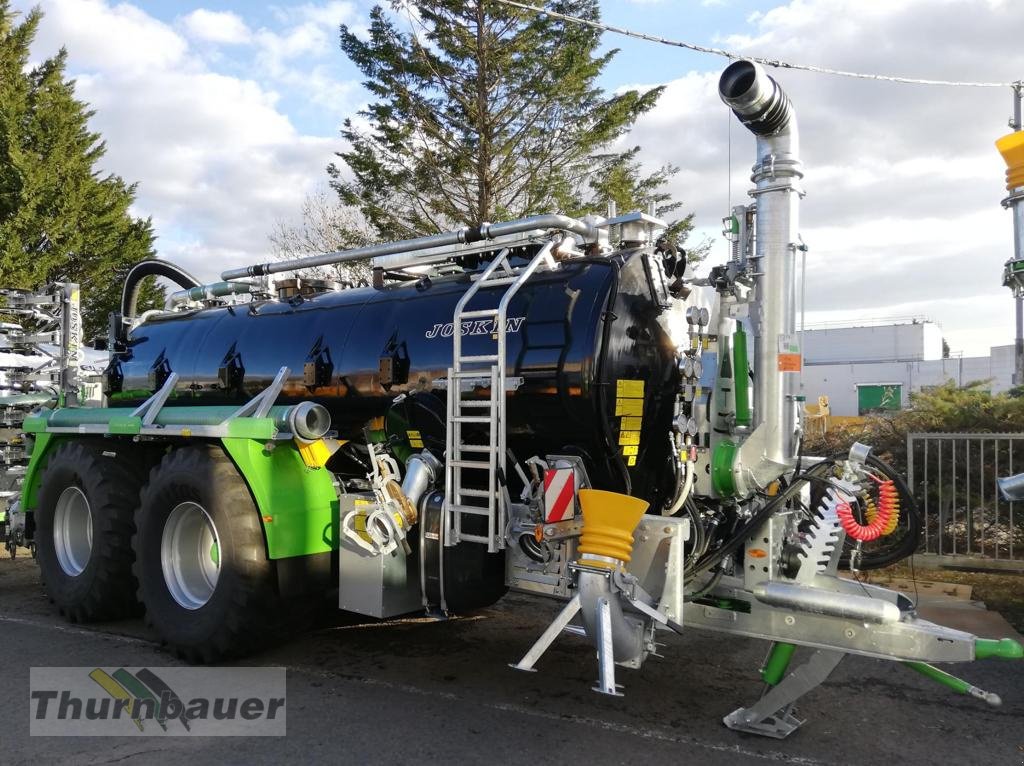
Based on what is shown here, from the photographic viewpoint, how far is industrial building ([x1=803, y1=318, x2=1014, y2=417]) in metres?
43.3

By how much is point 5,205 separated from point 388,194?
10979 millimetres

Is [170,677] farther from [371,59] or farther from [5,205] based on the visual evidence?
[5,205]

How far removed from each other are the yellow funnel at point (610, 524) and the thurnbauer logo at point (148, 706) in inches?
80.2

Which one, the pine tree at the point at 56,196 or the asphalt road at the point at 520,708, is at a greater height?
the pine tree at the point at 56,196

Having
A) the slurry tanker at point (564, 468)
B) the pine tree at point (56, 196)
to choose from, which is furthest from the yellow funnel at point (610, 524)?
the pine tree at point (56, 196)

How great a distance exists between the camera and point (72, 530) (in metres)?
7.11

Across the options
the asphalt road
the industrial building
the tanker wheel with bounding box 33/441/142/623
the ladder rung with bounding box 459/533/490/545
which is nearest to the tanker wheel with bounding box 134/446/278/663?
the asphalt road

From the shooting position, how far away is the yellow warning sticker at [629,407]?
4.75m

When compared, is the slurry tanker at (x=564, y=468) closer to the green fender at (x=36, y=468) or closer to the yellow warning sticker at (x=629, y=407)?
the yellow warning sticker at (x=629, y=407)

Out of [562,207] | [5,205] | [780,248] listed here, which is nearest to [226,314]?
[780,248]

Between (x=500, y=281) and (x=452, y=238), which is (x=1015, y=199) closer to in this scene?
(x=500, y=281)

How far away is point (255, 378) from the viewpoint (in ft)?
21.5

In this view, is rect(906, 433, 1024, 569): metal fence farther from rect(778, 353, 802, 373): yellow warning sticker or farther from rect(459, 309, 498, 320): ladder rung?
rect(459, 309, 498, 320): ladder rung

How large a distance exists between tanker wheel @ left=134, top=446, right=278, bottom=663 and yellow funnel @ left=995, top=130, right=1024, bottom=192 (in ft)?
15.4
